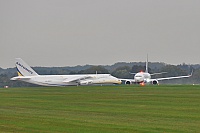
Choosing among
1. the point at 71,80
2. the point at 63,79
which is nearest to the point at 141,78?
the point at 71,80

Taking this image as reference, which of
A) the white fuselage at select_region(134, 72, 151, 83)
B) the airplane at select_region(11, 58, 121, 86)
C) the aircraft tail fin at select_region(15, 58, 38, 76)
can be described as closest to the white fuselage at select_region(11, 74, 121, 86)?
the airplane at select_region(11, 58, 121, 86)

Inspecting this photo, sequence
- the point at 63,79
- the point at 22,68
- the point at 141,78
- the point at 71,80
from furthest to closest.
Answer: the point at 22,68, the point at 63,79, the point at 71,80, the point at 141,78

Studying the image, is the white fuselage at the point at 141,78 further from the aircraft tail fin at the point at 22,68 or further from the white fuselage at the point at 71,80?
the aircraft tail fin at the point at 22,68

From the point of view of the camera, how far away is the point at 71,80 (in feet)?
452

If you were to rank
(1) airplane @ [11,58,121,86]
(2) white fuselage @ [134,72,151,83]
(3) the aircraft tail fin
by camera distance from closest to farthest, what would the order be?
(1) airplane @ [11,58,121,86]
(2) white fuselage @ [134,72,151,83]
(3) the aircraft tail fin

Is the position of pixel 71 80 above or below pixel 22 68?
below

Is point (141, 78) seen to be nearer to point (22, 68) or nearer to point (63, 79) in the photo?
point (63, 79)

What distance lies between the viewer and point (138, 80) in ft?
449

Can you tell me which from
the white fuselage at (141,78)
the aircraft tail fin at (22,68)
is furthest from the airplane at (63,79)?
the white fuselage at (141,78)

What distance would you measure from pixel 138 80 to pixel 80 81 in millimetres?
14439

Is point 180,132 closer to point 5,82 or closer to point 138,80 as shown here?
point 138,80

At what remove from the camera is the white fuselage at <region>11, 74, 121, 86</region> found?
136 metres

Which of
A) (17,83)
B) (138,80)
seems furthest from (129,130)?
(17,83)

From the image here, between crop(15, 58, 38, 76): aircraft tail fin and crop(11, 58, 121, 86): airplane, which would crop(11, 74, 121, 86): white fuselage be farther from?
crop(15, 58, 38, 76): aircraft tail fin
